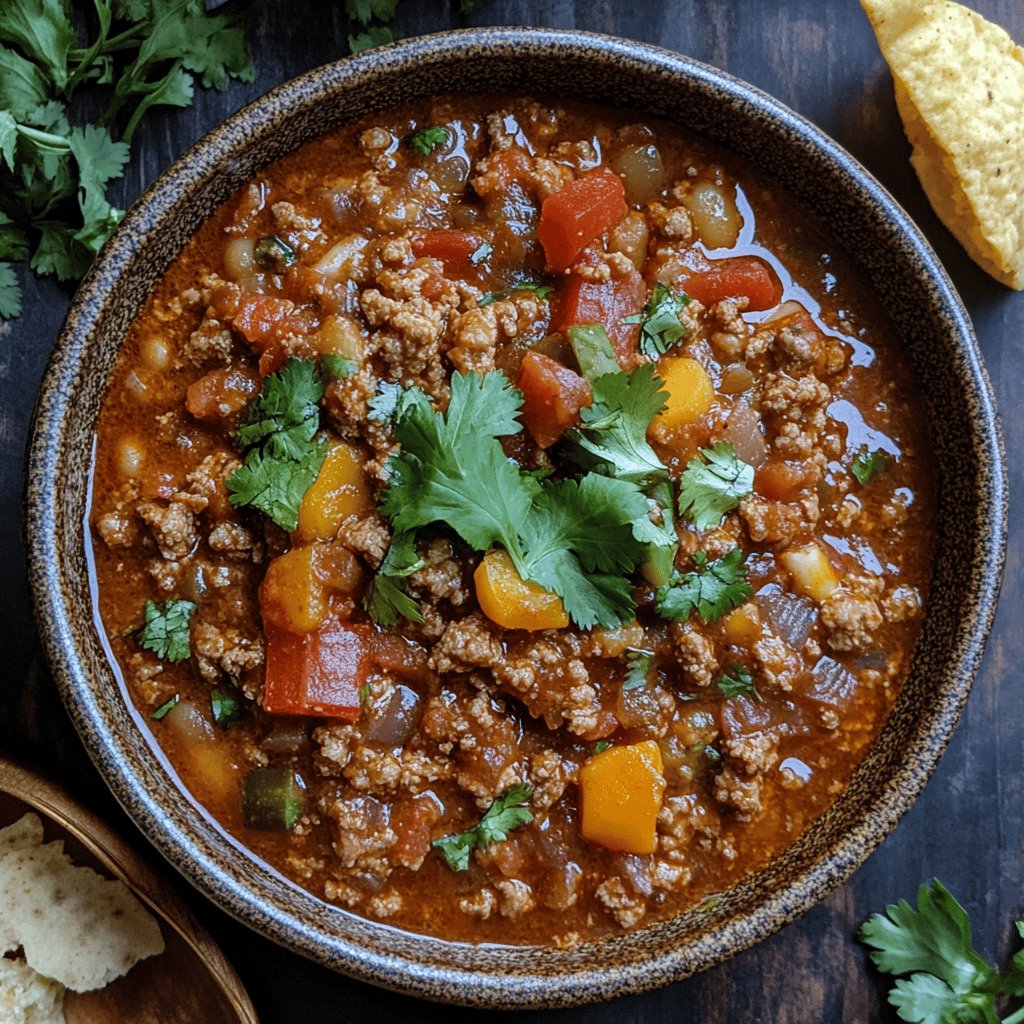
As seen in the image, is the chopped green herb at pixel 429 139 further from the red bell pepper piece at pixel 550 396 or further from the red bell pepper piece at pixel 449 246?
the red bell pepper piece at pixel 550 396

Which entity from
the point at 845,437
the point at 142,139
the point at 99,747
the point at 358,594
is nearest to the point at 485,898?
the point at 358,594

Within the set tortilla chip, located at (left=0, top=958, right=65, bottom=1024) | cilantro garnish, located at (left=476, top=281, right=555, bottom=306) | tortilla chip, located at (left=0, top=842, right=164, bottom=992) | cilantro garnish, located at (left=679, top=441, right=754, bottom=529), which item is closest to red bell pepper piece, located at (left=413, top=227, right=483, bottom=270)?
cilantro garnish, located at (left=476, top=281, right=555, bottom=306)

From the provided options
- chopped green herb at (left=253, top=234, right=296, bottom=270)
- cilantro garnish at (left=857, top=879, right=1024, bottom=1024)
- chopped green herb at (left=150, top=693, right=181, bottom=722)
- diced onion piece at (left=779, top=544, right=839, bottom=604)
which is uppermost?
chopped green herb at (left=253, top=234, right=296, bottom=270)

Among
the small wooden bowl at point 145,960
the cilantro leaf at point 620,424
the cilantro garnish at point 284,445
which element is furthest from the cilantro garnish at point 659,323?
the small wooden bowl at point 145,960

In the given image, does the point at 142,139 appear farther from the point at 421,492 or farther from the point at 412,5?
the point at 421,492

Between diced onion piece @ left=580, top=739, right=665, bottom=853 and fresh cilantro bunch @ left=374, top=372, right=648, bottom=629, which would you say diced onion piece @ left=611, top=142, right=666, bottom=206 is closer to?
fresh cilantro bunch @ left=374, top=372, right=648, bottom=629

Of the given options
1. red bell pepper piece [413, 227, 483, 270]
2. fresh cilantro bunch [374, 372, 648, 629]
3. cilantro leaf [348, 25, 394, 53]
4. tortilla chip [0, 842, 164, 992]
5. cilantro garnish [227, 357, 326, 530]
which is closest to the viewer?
fresh cilantro bunch [374, 372, 648, 629]
